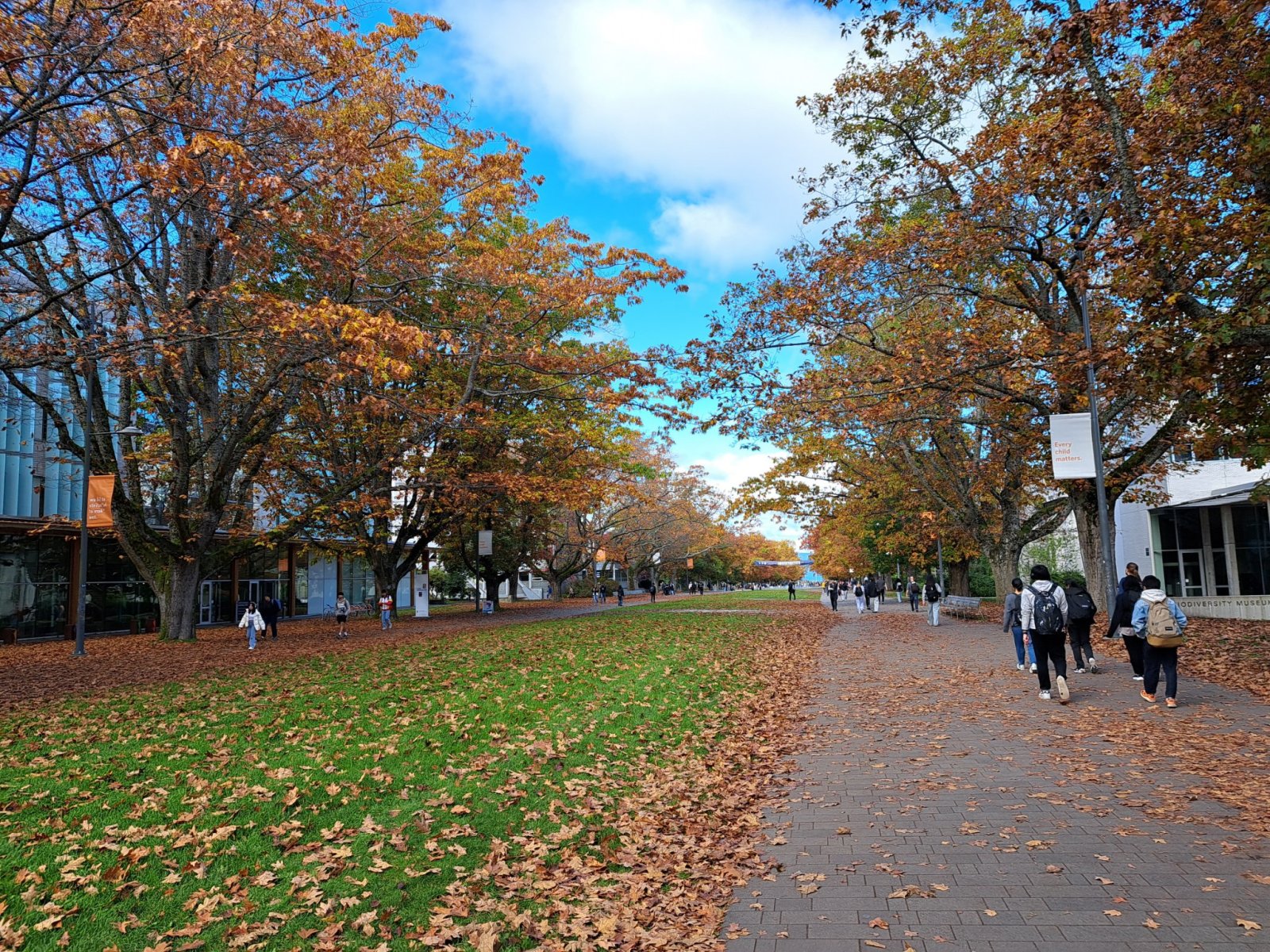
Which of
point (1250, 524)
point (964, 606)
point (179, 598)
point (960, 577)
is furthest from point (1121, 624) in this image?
point (960, 577)

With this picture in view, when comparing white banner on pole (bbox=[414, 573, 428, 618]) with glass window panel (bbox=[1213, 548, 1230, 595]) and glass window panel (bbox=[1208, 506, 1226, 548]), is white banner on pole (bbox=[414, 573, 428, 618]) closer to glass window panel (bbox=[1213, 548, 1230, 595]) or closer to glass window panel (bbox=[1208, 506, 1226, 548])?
glass window panel (bbox=[1208, 506, 1226, 548])

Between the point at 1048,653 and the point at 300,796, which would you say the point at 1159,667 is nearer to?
the point at 1048,653

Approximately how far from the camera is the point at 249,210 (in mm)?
11234

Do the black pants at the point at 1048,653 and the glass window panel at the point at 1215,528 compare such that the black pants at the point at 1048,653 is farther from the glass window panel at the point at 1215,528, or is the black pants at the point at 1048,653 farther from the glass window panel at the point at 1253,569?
the glass window panel at the point at 1215,528

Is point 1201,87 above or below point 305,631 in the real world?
above

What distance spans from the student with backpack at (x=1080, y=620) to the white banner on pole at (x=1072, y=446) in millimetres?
2252

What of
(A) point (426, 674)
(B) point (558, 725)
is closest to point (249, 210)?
(A) point (426, 674)

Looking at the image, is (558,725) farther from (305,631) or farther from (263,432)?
(305,631)

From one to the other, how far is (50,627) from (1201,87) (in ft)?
106

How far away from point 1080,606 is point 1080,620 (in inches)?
14.1

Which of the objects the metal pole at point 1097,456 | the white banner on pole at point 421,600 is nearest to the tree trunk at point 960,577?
the metal pole at point 1097,456

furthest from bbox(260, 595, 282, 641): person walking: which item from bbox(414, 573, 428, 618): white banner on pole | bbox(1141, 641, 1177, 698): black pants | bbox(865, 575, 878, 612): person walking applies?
bbox(865, 575, 878, 612): person walking

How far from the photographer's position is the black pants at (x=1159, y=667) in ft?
30.1

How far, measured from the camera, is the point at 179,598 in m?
19.8
